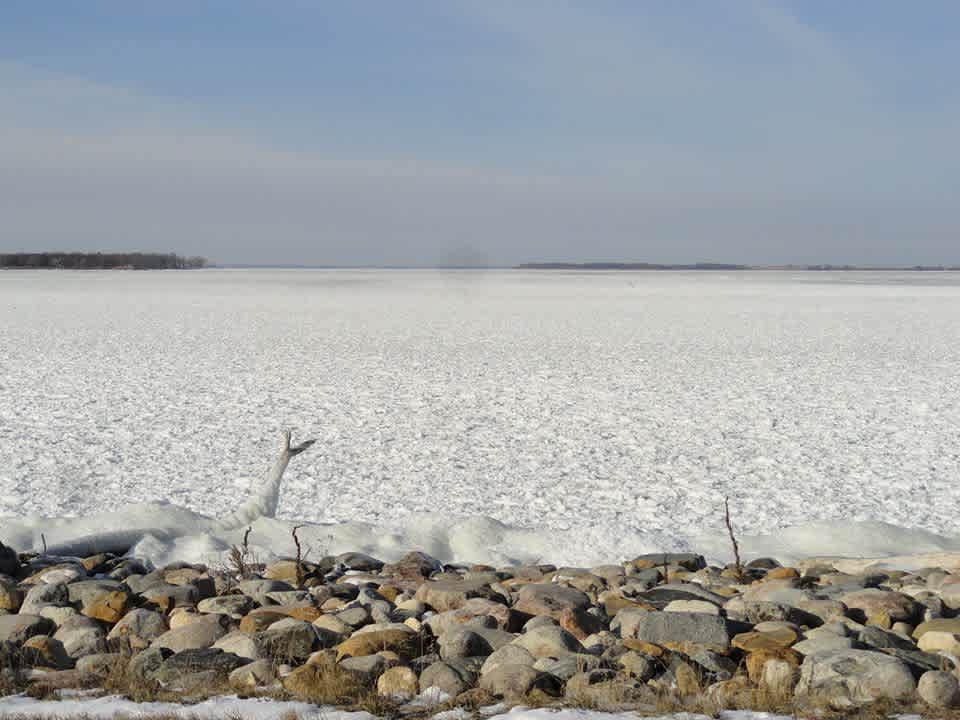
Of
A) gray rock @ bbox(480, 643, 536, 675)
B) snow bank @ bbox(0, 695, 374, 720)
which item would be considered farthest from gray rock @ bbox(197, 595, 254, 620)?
gray rock @ bbox(480, 643, 536, 675)

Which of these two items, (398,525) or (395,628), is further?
(398,525)

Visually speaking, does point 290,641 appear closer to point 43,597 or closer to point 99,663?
point 99,663

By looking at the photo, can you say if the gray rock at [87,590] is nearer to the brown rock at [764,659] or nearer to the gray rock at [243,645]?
the gray rock at [243,645]

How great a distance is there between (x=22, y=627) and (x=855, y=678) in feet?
10.9

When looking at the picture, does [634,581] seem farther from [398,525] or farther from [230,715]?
[230,715]

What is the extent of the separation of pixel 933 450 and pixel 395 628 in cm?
613

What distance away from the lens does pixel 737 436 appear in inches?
366

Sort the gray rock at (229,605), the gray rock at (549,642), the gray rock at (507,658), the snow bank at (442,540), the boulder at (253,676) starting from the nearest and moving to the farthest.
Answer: the boulder at (253,676) → the gray rock at (507,658) → the gray rock at (549,642) → the gray rock at (229,605) → the snow bank at (442,540)

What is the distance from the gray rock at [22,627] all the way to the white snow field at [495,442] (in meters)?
1.41

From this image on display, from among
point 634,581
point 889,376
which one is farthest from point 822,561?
point 889,376

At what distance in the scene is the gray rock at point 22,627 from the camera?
4.27 meters

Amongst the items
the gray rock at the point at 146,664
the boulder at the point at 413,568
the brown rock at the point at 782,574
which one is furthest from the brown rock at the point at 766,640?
the gray rock at the point at 146,664

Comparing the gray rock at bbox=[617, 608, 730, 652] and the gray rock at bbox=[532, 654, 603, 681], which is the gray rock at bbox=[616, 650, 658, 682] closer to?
→ the gray rock at bbox=[532, 654, 603, 681]

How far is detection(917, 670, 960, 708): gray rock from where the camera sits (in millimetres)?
3426
